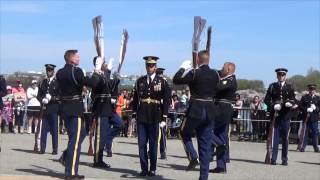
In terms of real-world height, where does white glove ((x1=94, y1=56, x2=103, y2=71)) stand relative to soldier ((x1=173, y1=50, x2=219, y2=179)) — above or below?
above

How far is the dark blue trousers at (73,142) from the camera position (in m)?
9.99

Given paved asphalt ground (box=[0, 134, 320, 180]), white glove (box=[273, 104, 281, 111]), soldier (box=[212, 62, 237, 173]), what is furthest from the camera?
white glove (box=[273, 104, 281, 111])

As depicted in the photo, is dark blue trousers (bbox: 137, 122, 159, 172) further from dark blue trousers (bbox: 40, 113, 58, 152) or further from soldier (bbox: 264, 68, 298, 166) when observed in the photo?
dark blue trousers (bbox: 40, 113, 58, 152)

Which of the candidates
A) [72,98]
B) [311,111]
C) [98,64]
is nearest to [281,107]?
[98,64]

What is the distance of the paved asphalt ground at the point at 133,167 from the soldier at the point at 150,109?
415mm

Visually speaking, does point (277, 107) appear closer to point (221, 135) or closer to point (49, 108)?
point (221, 135)

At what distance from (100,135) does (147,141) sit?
171 centimetres

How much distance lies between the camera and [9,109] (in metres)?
23.2

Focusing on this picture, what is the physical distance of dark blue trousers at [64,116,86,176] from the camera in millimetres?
9992

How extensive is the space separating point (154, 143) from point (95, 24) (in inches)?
99.9

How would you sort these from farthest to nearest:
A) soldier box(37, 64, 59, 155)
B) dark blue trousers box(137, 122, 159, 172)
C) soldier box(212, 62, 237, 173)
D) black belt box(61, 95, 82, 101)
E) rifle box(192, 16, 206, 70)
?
1. soldier box(37, 64, 59, 155)
2. soldier box(212, 62, 237, 173)
3. dark blue trousers box(137, 122, 159, 172)
4. black belt box(61, 95, 82, 101)
5. rifle box(192, 16, 206, 70)

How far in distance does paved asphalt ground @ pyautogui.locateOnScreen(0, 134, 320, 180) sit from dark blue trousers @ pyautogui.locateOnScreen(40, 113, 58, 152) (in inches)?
10.5

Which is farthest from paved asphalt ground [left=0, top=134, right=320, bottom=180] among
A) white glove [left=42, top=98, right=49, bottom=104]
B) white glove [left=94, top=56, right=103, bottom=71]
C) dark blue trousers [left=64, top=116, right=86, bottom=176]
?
white glove [left=94, top=56, right=103, bottom=71]

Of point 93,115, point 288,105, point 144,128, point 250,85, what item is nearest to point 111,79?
point 93,115
